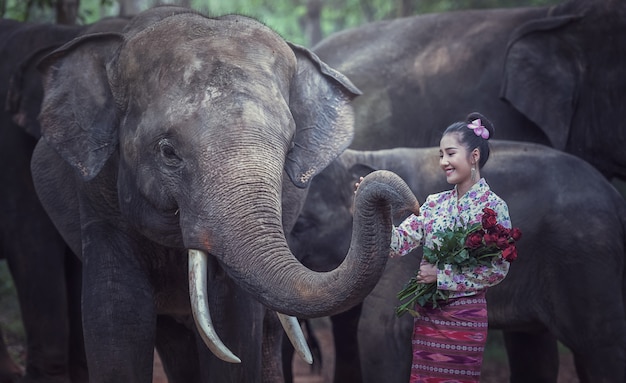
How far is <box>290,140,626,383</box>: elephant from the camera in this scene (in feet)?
18.4

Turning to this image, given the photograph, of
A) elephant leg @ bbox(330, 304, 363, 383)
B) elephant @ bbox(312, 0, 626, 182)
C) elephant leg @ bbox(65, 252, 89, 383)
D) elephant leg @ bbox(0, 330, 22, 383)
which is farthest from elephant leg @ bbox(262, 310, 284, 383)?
elephant @ bbox(312, 0, 626, 182)

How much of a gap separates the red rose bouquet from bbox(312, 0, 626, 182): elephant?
2.97 m

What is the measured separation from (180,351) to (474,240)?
2.00 meters

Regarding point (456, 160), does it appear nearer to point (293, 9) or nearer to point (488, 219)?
point (488, 219)

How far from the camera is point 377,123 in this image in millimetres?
7594

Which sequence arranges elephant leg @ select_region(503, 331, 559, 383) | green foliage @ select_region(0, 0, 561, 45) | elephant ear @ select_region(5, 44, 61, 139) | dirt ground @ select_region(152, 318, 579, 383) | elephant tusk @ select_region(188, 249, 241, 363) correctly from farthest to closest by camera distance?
green foliage @ select_region(0, 0, 561, 45)
dirt ground @ select_region(152, 318, 579, 383)
elephant leg @ select_region(503, 331, 559, 383)
elephant ear @ select_region(5, 44, 61, 139)
elephant tusk @ select_region(188, 249, 241, 363)

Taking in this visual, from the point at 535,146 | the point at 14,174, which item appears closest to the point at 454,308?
the point at 535,146

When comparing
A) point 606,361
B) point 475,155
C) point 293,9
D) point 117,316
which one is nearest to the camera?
point 475,155

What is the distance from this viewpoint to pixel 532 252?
575 cm

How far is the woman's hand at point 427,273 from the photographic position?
434 cm

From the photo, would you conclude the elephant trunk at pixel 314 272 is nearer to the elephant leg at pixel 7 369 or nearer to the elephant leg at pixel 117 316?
the elephant leg at pixel 117 316

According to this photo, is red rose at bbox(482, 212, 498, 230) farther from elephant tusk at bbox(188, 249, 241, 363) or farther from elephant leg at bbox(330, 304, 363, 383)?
elephant leg at bbox(330, 304, 363, 383)

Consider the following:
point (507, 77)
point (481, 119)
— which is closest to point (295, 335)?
point (481, 119)

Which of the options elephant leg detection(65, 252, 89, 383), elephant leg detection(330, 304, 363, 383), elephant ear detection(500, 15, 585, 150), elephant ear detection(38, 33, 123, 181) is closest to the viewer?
elephant ear detection(38, 33, 123, 181)
